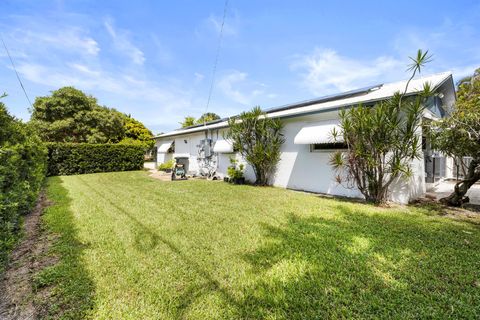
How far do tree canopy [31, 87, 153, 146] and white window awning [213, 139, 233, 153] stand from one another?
21.8m

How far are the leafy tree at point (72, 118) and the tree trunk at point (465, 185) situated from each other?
34.3 meters

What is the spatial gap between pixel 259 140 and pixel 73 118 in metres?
27.3

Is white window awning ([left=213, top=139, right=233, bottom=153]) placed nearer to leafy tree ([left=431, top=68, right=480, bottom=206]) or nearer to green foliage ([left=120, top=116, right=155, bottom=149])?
leafy tree ([left=431, top=68, right=480, bottom=206])

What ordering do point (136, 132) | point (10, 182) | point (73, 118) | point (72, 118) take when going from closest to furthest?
point (10, 182)
point (72, 118)
point (73, 118)
point (136, 132)

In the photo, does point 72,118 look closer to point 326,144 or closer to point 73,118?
point 73,118

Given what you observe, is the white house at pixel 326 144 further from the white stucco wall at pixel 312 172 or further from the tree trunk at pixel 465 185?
the tree trunk at pixel 465 185

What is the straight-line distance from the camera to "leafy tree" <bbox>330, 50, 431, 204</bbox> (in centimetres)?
691

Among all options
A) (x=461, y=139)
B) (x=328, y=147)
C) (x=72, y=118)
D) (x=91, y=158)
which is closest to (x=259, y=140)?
(x=328, y=147)

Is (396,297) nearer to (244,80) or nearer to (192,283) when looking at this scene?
(192,283)

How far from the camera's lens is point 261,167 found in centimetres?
1224

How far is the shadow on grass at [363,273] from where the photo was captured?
104 inches

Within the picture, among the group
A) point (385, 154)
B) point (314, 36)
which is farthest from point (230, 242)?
point (314, 36)

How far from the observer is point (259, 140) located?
12102 mm

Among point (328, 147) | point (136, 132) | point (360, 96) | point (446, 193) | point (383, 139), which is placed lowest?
point (446, 193)
